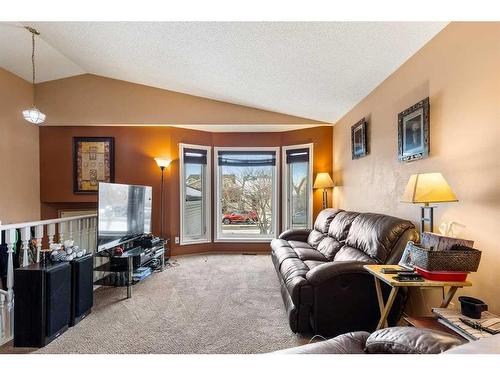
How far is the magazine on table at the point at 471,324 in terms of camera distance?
4.50ft

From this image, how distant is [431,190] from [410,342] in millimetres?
1180

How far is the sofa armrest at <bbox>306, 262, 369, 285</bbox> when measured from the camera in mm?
2242

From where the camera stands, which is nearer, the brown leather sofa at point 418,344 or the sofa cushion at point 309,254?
the brown leather sofa at point 418,344

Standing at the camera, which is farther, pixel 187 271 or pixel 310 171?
pixel 310 171

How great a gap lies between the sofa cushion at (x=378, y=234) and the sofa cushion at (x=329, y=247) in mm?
305

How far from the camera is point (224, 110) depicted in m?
4.96

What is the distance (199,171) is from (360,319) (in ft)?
13.3

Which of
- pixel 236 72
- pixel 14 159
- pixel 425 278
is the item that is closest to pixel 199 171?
pixel 236 72

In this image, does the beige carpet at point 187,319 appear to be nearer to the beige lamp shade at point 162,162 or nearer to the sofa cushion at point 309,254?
the sofa cushion at point 309,254

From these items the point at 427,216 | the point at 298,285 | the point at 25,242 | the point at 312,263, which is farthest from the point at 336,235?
the point at 25,242

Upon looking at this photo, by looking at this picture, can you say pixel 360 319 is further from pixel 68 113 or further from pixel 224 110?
pixel 68 113

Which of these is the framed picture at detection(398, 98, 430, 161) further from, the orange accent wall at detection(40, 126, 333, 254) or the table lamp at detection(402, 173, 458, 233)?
the orange accent wall at detection(40, 126, 333, 254)

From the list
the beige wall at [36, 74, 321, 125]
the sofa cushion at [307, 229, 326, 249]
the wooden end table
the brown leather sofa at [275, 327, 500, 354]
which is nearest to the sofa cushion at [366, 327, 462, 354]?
the brown leather sofa at [275, 327, 500, 354]

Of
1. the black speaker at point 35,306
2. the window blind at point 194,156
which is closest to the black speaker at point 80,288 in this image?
the black speaker at point 35,306
